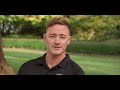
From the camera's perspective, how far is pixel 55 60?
2537mm

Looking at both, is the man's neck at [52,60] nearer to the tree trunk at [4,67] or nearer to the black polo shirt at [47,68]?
the black polo shirt at [47,68]

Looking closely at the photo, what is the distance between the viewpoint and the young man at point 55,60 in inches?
91.7

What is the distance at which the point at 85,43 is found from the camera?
3.76 meters

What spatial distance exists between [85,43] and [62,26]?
4.03ft

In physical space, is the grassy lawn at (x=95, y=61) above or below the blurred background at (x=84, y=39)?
below

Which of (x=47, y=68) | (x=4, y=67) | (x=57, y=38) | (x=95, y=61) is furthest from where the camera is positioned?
(x=95, y=61)

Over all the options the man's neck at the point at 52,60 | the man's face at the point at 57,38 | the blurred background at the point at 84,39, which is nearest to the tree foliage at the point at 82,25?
the blurred background at the point at 84,39

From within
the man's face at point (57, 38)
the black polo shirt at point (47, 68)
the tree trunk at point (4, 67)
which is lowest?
the tree trunk at point (4, 67)

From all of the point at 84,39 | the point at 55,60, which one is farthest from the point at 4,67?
the point at 55,60

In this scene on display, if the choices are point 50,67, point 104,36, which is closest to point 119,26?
point 104,36

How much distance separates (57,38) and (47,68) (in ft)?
1.33

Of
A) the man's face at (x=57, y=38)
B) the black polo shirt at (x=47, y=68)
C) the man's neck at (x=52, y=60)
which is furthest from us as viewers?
the man's face at (x=57, y=38)

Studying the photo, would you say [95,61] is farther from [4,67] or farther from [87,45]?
[4,67]
